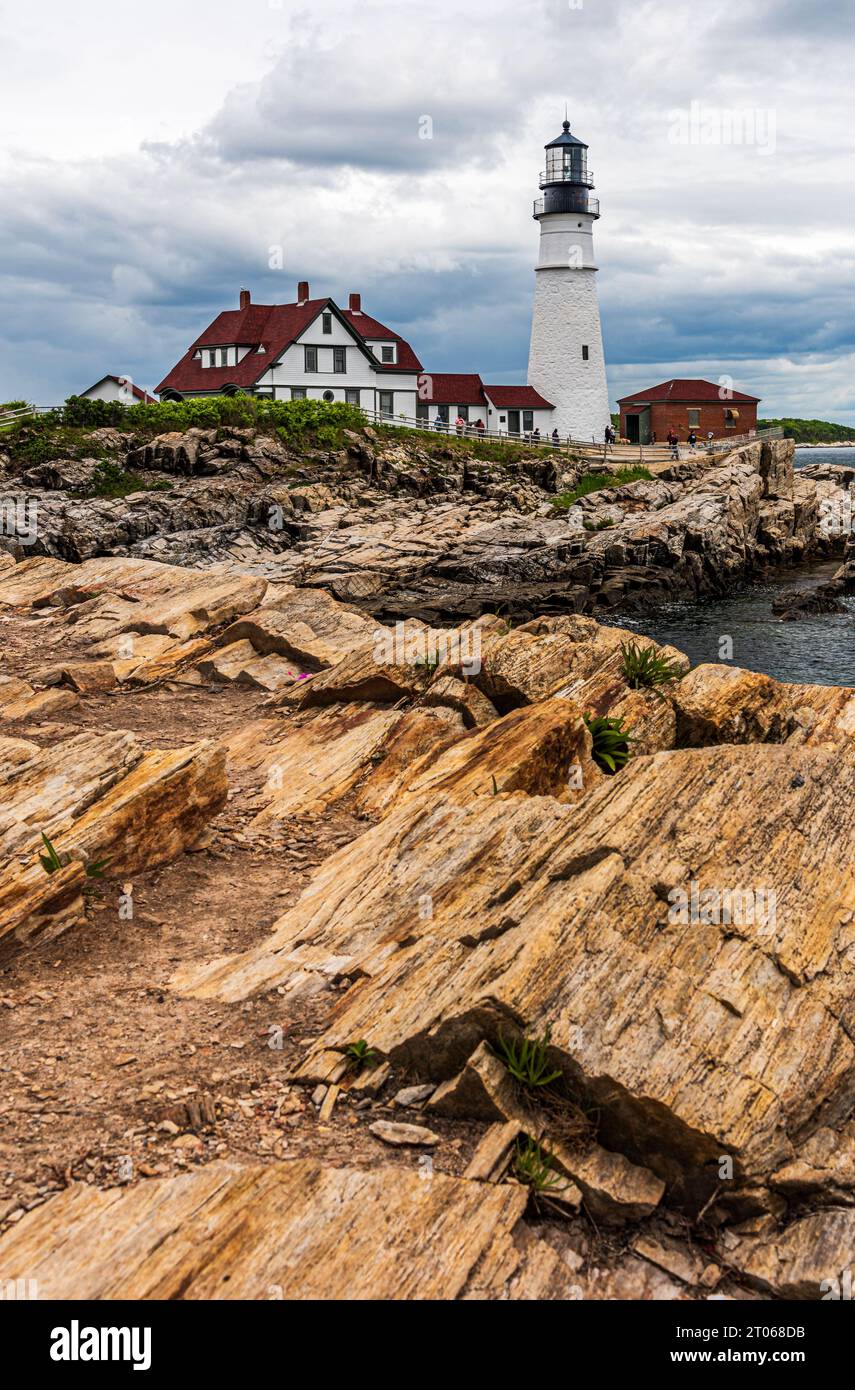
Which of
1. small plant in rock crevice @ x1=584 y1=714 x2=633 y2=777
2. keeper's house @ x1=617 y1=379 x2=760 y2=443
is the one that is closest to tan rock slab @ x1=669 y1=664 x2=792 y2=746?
small plant in rock crevice @ x1=584 y1=714 x2=633 y2=777

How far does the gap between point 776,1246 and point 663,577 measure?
140ft

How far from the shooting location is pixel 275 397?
7188cm

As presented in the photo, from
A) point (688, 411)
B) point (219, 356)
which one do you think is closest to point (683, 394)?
point (688, 411)

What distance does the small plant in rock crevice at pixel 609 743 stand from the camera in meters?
15.2

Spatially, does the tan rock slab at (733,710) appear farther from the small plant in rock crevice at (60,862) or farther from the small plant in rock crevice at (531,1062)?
the small plant in rock crevice at (60,862)

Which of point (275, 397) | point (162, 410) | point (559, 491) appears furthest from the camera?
point (275, 397)

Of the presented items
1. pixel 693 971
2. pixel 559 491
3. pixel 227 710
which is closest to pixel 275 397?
pixel 559 491

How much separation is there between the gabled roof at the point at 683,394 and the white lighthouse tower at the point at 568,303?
9786mm

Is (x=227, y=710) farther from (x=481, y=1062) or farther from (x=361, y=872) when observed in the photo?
(x=481, y=1062)

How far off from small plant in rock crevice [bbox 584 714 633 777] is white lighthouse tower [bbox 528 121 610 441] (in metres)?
74.0

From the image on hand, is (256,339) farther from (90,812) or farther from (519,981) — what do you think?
(519,981)

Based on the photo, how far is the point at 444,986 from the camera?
958cm

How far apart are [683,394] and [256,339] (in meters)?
39.1

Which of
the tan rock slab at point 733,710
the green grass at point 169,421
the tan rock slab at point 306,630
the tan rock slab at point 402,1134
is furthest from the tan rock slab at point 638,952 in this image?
the green grass at point 169,421
